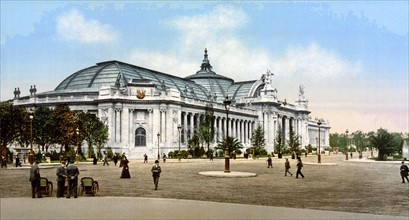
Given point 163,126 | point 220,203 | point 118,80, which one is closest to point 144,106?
point 163,126

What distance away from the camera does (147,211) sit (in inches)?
677

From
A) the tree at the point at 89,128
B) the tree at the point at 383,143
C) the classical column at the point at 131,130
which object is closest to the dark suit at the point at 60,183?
the tree at the point at 89,128

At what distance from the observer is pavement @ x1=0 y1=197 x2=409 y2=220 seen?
52.5ft

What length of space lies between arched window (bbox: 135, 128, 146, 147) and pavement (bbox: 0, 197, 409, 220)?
251 ft

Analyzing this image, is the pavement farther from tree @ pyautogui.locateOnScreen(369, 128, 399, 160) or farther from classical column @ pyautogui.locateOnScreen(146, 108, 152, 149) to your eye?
classical column @ pyautogui.locateOnScreen(146, 108, 152, 149)

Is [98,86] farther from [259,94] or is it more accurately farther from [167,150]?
[259,94]

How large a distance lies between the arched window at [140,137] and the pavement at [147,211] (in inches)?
3016

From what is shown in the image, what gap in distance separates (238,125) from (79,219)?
11819 centimetres

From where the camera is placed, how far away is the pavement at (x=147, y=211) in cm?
1602

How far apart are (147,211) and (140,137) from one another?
3178 inches

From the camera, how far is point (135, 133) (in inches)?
3804

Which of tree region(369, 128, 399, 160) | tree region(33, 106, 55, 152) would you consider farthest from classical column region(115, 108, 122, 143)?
tree region(369, 128, 399, 160)

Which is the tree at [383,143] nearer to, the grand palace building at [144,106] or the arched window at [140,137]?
the grand palace building at [144,106]

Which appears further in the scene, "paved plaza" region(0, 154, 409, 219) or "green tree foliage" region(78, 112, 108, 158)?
"green tree foliage" region(78, 112, 108, 158)
